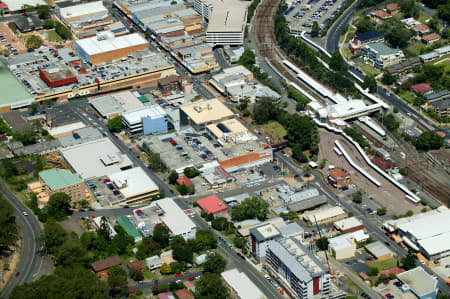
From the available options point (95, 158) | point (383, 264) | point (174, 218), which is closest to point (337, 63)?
point (95, 158)

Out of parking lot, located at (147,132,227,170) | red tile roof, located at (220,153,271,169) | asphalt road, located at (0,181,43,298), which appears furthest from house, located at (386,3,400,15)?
asphalt road, located at (0,181,43,298)

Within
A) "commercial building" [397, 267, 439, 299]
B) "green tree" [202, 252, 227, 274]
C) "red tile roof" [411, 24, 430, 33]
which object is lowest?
"green tree" [202, 252, 227, 274]

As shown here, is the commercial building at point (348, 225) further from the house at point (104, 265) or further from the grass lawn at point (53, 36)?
the grass lawn at point (53, 36)

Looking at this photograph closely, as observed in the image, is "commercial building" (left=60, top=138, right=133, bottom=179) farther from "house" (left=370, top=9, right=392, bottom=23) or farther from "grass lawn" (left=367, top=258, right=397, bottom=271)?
"house" (left=370, top=9, right=392, bottom=23)

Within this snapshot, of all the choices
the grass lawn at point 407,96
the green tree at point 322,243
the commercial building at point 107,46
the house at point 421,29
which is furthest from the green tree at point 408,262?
the commercial building at point 107,46

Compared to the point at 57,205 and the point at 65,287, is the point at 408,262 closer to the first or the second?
the point at 65,287

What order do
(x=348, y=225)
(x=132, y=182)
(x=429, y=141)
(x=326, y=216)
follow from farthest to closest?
1. (x=429, y=141)
2. (x=132, y=182)
3. (x=326, y=216)
4. (x=348, y=225)
